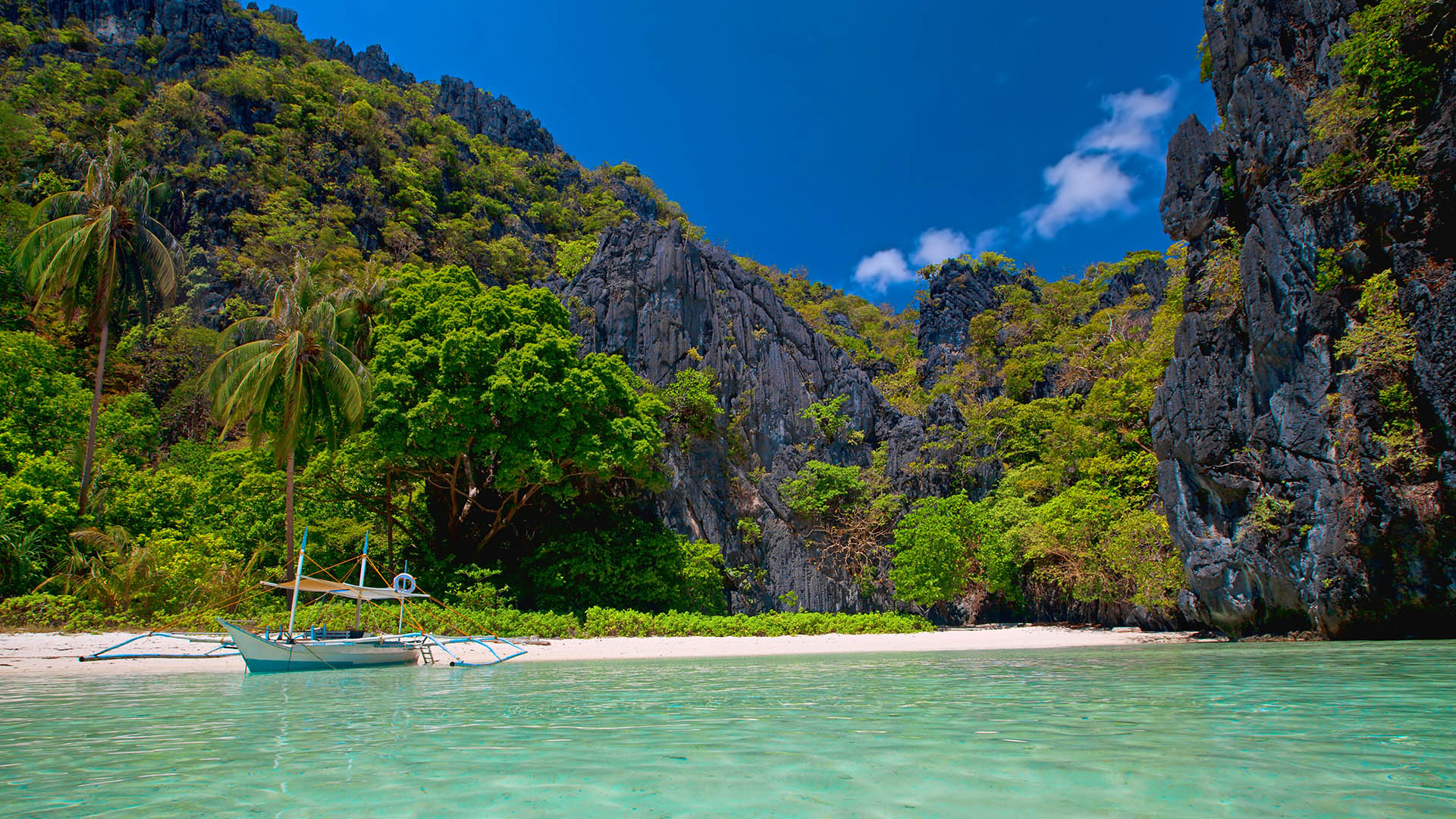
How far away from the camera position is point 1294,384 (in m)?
13.3

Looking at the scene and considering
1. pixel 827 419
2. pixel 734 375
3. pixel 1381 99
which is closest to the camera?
pixel 1381 99

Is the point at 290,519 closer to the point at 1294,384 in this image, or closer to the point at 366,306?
the point at 366,306

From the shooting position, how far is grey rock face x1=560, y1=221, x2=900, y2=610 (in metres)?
23.1

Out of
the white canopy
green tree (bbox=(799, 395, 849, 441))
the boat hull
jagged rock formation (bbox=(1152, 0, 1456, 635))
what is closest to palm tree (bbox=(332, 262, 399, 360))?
the white canopy

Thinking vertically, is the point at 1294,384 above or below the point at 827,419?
below

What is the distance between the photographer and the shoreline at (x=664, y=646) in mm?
10812

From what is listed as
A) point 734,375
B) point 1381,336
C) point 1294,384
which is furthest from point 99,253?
point 1381,336

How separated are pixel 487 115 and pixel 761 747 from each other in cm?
6177

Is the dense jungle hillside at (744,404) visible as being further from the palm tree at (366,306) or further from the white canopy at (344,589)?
the white canopy at (344,589)

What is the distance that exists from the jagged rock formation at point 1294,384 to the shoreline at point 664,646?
2.63m

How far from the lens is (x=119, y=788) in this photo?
11.4 ft

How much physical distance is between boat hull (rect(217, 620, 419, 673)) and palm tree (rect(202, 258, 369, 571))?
6792 millimetres

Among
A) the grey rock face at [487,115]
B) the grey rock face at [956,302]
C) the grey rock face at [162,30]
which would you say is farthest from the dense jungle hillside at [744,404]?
the grey rock face at [487,115]

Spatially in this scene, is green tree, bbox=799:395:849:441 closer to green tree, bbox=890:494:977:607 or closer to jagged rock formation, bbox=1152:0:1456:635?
green tree, bbox=890:494:977:607
